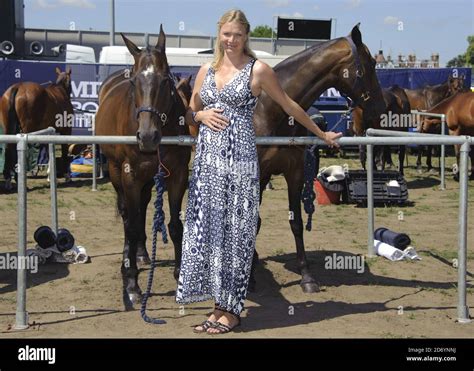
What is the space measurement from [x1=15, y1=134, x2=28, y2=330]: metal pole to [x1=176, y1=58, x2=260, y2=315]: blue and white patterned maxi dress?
126cm

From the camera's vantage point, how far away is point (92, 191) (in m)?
14.0

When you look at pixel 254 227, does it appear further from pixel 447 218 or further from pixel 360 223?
pixel 447 218

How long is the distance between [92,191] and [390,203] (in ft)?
19.3

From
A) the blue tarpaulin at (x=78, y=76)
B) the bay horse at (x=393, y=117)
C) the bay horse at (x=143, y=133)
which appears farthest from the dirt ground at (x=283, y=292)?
the blue tarpaulin at (x=78, y=76)

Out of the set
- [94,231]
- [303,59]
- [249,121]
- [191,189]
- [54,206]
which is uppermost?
[303,59]

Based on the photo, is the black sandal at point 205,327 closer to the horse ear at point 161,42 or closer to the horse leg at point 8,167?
the horse ear at point 161,42

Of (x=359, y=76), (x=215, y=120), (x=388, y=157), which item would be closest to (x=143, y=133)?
(x=215, y=120)

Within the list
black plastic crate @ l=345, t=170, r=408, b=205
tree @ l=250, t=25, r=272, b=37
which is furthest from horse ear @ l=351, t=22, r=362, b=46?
tree @ l=250, t=25, r=272, b=37

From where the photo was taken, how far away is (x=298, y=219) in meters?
6.90

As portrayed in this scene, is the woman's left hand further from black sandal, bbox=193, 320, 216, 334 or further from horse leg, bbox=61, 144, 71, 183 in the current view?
horse leg, bbox=61, 144, 71, 183

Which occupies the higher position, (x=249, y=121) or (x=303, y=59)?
(x=303, y=59)

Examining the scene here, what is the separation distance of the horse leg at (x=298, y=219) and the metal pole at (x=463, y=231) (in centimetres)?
147
